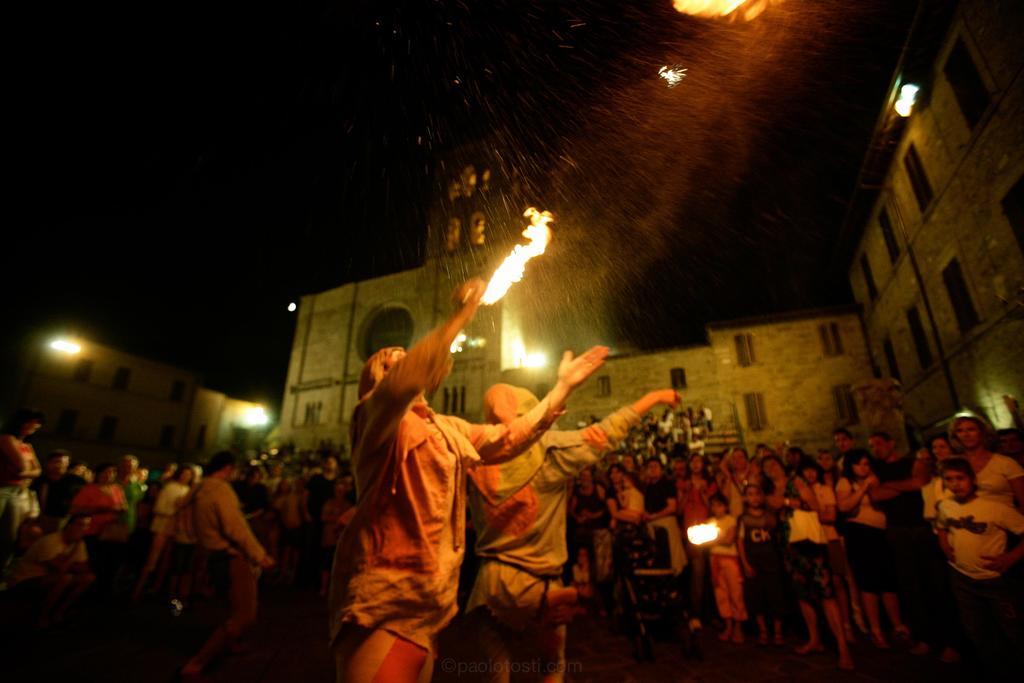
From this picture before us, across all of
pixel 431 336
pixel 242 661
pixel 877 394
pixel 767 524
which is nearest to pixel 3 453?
pixel 242 661

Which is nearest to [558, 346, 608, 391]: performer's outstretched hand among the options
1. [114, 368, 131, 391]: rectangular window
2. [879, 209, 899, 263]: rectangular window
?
[879, 209, 899, 263]: rectangular window

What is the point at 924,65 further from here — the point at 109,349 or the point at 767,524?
the point at 109,349

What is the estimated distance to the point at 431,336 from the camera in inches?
66.4

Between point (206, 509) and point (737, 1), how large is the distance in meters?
8.20

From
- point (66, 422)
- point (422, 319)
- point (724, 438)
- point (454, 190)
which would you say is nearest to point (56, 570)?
point (724, 438)

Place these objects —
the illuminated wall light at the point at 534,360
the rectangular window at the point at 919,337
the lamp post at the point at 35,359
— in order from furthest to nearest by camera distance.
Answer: the illuminated wall light at the point at 534,360 → the lamp post at the point at 35,359 → the rectangular window at the point at 919,337

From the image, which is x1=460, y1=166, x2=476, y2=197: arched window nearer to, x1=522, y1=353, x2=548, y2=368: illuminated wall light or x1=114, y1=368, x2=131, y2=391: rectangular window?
x1=522, y1=353, x2=548, y2=368: illuminated wall light

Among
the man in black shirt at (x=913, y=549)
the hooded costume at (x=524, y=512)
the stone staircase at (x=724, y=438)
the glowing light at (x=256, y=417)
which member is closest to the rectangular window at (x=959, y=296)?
the man in black shirt at (x=913, y=549)

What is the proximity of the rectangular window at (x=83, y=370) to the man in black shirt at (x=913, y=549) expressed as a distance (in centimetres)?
4216

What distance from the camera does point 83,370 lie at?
31.2 m

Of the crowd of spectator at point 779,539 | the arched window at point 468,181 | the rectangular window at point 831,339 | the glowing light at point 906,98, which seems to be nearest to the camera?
the crowd of spectator at point 779,539

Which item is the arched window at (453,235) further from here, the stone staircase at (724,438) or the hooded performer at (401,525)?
the hooded performer at (401,525)

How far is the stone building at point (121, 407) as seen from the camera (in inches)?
1150

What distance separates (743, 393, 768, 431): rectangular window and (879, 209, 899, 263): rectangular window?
10060 mm
